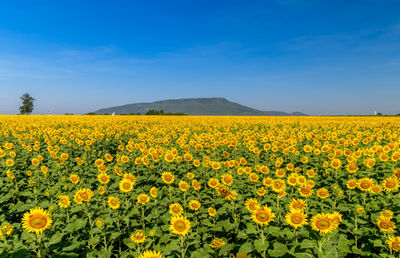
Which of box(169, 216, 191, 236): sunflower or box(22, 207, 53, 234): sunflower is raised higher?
box(22, 207, 53, 234): sunflower

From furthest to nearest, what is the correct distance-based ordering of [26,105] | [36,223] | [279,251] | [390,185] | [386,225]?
[26,105], [390,185], [386,225], [279,251], [36,223]

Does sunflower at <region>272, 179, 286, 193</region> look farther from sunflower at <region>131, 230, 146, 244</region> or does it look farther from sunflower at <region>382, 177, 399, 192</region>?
sunflower at <region>131, 230, 146, 244</region>

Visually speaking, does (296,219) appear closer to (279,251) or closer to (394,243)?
(279,251)

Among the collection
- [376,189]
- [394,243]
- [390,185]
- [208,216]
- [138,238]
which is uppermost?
[390,185]

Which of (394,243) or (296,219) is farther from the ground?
(296,219)

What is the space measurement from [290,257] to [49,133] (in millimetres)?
13959

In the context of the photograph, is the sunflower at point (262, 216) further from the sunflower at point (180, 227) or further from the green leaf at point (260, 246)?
the sunflower at point (180, 227)

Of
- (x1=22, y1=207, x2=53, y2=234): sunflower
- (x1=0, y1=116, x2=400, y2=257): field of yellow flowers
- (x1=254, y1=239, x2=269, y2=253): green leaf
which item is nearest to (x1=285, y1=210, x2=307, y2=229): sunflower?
(x1=0, y1=116, x2=400, y2=257): field of yellow flowers

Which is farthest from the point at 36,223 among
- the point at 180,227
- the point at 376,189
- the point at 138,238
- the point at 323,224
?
the point at 376,189

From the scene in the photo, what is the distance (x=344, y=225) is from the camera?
439 centimetres

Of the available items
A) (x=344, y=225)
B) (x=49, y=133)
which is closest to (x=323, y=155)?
(x=344, y=225)

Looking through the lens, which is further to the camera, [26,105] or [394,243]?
[26,105]

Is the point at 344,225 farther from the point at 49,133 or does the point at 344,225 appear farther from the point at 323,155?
the point at 49,133

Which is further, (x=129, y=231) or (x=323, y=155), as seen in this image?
(x=323, y=155)
